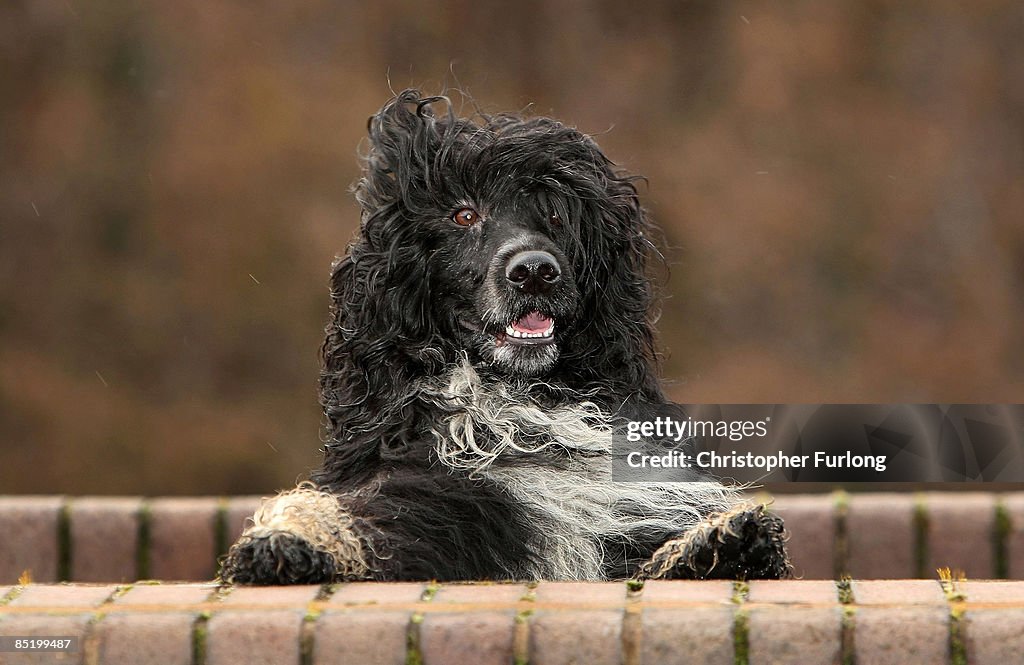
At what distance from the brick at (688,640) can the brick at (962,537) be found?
2804 millimetres

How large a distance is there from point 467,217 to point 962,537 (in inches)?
92.4

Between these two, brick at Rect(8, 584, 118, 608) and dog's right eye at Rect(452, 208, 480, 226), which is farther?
dog's right eye at Rect(452, 208, 480, 226)

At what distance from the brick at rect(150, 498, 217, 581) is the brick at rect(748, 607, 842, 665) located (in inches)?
121

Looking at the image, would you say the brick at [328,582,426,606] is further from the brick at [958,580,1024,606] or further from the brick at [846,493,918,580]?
the brick at [846,493,918,580]

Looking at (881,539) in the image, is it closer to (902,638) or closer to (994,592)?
(994,592)

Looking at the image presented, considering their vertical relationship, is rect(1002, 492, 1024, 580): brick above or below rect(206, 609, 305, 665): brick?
above

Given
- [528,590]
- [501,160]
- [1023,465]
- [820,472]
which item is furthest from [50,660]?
[1023,465]

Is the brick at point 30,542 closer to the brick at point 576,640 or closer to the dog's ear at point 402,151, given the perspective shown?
the dog's ear at point 402,151

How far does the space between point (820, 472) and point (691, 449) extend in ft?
1.84

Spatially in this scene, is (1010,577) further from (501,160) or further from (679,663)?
(679,663)

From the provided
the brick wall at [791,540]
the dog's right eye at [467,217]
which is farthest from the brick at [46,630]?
the brick wall at [791,540]

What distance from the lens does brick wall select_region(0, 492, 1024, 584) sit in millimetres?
5414

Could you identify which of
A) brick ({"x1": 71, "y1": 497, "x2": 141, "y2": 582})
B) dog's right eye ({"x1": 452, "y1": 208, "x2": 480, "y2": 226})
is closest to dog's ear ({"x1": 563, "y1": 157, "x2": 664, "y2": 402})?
dog's right eye ({"x1": 452, "y1": 208, "x2": 480, "y2": 226})

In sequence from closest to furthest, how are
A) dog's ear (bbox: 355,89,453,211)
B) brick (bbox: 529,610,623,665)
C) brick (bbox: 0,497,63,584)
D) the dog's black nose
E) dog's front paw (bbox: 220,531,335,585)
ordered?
brick (bbox: 529,610,623,665)
dog's front paw (bbox: 220,531,335,585)
the dog's black nose
dog's ear (bbox: 355,89,453,211)
brick (bbox: 0,497,63,584)
